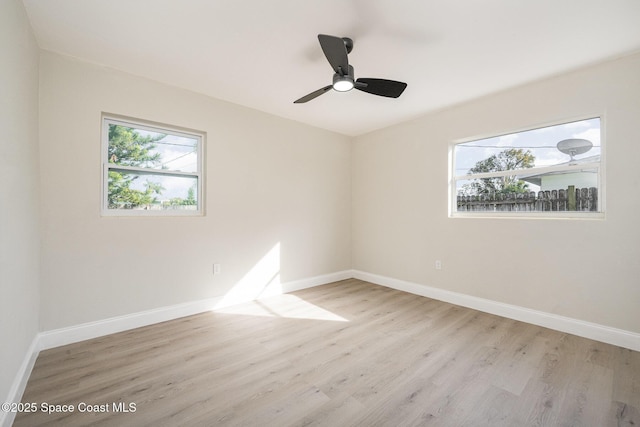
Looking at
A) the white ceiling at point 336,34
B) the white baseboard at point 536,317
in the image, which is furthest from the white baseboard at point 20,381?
the white baseboard at point 536,317

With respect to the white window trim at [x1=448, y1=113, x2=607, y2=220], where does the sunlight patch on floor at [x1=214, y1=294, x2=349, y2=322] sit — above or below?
below

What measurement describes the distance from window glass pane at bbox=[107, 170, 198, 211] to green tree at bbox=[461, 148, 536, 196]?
345cm

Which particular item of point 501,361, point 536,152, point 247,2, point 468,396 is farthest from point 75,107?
point 536,152

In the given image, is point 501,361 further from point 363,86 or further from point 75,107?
point 75,107

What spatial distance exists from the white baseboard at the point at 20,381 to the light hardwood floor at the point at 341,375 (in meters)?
0.04

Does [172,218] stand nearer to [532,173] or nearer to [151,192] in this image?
[151,192]

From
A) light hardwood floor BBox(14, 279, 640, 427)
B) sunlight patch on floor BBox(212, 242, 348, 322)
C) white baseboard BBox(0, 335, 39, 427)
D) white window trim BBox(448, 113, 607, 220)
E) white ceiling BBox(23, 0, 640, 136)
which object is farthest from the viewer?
sunlight patch on floor BBox(212, 242, 348, 322)

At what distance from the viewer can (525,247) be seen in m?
2.85

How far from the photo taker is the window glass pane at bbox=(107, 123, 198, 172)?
105 inches

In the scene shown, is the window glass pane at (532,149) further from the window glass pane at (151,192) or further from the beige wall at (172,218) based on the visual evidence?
the window glass pane at (151,192)

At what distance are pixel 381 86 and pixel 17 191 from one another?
268cm

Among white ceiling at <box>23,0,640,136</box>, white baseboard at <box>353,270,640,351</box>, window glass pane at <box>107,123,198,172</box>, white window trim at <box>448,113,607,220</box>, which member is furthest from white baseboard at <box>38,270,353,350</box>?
white window trim at <box>448,113,607,220</box>

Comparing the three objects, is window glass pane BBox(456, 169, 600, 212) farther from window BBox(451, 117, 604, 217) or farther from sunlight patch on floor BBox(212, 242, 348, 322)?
sunlight patch on floor BBox(212, 242, 348, 322)

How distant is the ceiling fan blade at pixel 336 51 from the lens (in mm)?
1688
